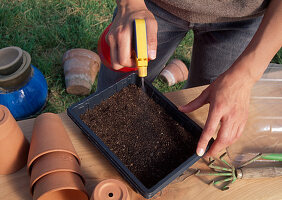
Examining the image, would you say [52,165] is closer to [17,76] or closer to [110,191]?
[110,191]

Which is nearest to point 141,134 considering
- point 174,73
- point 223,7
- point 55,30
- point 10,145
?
point 10,145

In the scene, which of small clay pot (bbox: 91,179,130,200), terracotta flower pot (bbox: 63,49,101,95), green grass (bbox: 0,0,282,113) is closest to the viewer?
small clay pot (bbox: 91,179,130,200)

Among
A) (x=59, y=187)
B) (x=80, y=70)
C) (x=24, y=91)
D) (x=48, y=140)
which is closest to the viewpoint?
(x=59, y=187)

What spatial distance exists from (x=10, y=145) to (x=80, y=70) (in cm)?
118

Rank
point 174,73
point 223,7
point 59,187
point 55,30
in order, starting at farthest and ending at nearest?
point 55,30 → point 174,73 → point 223,7 → point 59,187

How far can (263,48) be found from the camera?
0.87 m

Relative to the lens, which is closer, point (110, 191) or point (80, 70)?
point (110, 191)

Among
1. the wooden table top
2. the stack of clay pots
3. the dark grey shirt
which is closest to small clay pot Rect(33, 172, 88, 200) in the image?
the stack of clay pots

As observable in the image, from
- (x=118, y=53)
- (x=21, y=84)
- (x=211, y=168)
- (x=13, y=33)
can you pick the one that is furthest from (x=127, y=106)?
(x=13, y=33)

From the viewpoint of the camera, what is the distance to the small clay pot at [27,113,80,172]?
0.73 metres

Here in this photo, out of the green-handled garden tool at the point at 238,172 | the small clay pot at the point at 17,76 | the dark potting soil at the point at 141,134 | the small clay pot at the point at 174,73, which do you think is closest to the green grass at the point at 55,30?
the small clay pot at the point at 174,73

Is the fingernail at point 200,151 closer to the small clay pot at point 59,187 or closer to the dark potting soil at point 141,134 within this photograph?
the dark potting soil at point 141,134

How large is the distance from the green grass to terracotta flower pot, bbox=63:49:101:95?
0.34 ft

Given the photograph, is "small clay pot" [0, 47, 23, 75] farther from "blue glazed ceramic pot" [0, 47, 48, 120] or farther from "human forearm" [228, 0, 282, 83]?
"human forearm" [228, 0, 282, 83]
